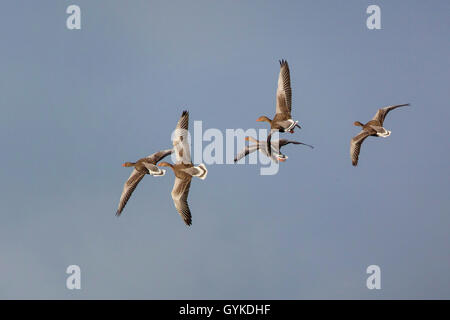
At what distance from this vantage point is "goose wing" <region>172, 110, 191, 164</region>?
3634 cm

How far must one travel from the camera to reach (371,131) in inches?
1681

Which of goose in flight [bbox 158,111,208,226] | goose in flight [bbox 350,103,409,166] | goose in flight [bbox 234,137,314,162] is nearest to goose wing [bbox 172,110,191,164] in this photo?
goose in flight [bbox 158,111,208,226]

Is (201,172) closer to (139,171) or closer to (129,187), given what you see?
(139,171)

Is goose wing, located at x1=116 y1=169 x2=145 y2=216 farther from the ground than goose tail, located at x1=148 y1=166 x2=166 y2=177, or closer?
closer

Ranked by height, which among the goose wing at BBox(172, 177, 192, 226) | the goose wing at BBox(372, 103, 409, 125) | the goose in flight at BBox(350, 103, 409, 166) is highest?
the goose wing at BBox(372, 103, 409, 125)

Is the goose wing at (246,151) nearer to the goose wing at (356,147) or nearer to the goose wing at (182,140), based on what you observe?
the goose wing at (182,140)

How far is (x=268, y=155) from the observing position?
4106 centimetres

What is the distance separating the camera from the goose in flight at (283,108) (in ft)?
133

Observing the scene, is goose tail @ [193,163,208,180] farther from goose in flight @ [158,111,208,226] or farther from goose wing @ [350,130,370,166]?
goose wing @ [350,130,370,166]

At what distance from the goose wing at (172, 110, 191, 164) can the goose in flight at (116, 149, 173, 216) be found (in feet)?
7.39

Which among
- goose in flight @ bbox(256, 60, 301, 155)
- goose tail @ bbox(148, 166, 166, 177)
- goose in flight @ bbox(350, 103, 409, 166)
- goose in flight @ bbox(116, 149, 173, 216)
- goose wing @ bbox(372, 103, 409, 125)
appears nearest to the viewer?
goose tail @ bbox(148, 166, 166, 177)

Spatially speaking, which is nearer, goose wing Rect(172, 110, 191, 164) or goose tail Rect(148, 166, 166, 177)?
goose wing Rect(172, 110, 191, 164)

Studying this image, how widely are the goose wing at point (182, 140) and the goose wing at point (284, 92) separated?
6570 millimetres
